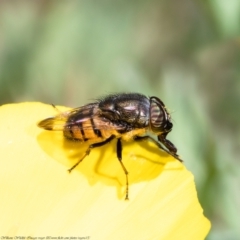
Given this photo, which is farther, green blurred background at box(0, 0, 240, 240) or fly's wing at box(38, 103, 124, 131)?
green blurred background at box(0, 0, 240, 240)

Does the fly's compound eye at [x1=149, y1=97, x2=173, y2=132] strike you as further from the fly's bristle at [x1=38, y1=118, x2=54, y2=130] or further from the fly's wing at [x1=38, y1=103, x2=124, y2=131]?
the fly's bristle at [x1=38, y1=118, x2=54, y2=130]

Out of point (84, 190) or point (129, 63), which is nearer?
point (84, 190)

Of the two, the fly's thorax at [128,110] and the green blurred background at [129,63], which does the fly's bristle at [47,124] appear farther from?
the green blurred background at [129,63]

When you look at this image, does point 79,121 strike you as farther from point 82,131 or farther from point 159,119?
point 159,119

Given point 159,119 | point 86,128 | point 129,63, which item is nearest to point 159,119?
point 159,119

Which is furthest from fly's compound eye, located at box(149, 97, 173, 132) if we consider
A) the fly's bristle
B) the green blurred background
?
the green blurred background

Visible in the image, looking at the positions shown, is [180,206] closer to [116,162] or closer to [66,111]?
[116,162]
